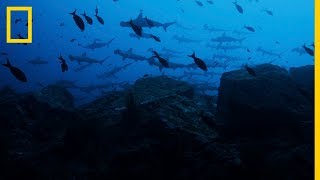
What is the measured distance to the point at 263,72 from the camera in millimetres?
9086

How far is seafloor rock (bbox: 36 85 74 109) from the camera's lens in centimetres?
1101

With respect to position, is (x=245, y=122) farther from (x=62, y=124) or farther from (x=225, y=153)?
(x=62, y=124)

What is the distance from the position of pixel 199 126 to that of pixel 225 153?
4.15 ft

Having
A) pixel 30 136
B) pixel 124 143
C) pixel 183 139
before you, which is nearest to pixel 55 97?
pixel 30 136

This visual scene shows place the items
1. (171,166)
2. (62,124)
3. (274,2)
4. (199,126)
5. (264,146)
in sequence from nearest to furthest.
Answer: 1. (171,166)
2. (264,146)
3. (199,126)
4. (62,124)
5. (274,2)

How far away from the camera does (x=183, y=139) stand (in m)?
7.58

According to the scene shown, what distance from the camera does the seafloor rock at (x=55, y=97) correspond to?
434 inches

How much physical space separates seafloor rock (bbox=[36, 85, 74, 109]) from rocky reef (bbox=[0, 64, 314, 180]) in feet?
4.16

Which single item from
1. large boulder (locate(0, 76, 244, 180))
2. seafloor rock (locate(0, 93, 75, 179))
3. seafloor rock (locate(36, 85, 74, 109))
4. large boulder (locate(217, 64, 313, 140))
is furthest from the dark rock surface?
seafloor rock (locate(36, 85, 74, 109))

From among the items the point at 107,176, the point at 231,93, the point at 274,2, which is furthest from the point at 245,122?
the point at 274,2

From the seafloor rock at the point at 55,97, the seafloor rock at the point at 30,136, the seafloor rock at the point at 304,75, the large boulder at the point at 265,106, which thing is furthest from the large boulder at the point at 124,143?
the seafloor rock at the point at 304,75

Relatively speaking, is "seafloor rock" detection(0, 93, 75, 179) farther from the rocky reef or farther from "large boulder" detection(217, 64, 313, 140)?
"large boulder" detection(217, 64, 313, 140)

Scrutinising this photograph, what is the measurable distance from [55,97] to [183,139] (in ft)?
19.6

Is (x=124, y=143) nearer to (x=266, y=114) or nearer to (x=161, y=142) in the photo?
(x=161, y=142)
